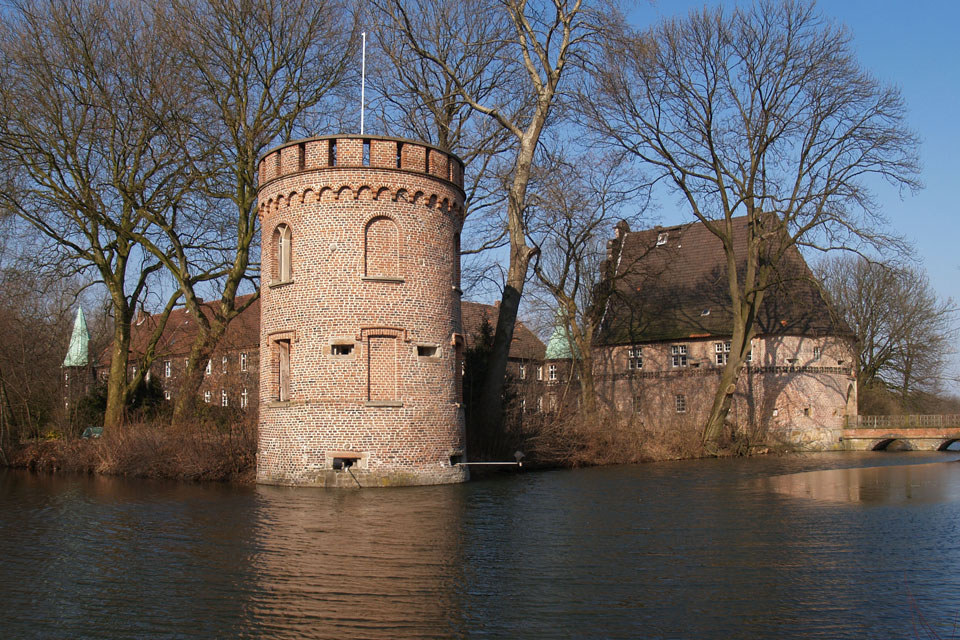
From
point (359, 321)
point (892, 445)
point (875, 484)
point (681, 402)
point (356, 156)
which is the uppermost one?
point (356, 156)

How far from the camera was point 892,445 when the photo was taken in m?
45.4

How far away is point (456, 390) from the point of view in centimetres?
2147

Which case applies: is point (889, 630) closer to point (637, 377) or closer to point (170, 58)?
point (170, 58)

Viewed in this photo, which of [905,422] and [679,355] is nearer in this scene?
[905,422]

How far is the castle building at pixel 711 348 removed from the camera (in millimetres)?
42625

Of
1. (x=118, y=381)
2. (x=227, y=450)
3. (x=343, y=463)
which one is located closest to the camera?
(x=343, y=463)

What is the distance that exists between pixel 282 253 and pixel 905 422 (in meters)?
34.6

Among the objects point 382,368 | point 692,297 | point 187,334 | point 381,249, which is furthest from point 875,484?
point 187,334

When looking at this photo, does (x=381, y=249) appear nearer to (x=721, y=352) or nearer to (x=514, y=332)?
(x=721, y=352)

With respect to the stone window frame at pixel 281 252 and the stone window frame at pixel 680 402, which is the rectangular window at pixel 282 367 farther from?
the stone window frame at pixel 680 402

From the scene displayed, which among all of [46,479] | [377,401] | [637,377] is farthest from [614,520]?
[637,377]

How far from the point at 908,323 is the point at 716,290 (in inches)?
455

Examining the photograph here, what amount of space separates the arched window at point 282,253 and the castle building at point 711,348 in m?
20.2

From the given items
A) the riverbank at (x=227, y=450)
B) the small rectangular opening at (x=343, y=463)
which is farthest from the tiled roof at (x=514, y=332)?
the small rectangular opening at (x=343, y=463)
